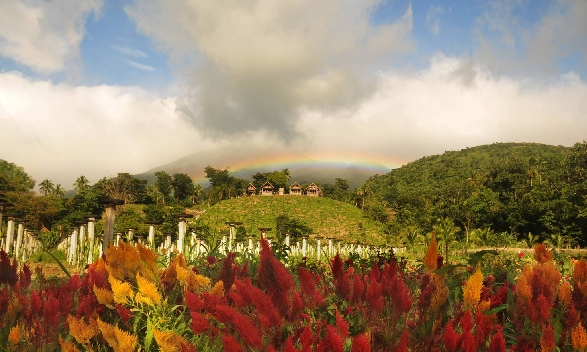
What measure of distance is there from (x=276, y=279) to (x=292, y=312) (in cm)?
12

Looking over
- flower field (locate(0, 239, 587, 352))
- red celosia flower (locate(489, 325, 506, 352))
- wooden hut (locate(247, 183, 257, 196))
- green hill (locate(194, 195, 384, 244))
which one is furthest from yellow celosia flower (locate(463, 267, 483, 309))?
wooden hut (locate(247, 183, 257, 196))

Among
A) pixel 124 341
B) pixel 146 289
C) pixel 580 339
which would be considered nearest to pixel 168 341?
pixel 124 341

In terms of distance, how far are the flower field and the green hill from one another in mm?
52574

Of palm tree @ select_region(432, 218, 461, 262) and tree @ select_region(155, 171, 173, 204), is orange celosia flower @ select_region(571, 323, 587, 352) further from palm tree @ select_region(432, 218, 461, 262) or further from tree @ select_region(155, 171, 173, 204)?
tree @ select_region(155, 171, 173, 204)

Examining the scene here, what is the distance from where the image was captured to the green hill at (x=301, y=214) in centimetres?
5704

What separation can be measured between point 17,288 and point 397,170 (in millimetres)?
113853

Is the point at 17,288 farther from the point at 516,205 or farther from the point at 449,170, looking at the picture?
the point at 449,170

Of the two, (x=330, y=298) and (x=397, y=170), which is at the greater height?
(x=397, y=170)

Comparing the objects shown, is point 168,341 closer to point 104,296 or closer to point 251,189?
point 104,296

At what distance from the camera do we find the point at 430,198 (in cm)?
7312

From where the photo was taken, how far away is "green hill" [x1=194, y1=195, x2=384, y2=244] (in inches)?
2246

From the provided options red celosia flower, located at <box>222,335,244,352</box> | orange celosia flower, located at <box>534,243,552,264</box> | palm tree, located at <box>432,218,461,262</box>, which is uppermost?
orange celosia flower, located at <box>534,243,552,264</box>

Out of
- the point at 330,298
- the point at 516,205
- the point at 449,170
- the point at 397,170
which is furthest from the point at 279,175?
the point at 330,298

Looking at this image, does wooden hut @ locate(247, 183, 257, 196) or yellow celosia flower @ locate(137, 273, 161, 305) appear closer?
yellow celosia flower @ locate(137, 273, 161, 305)
